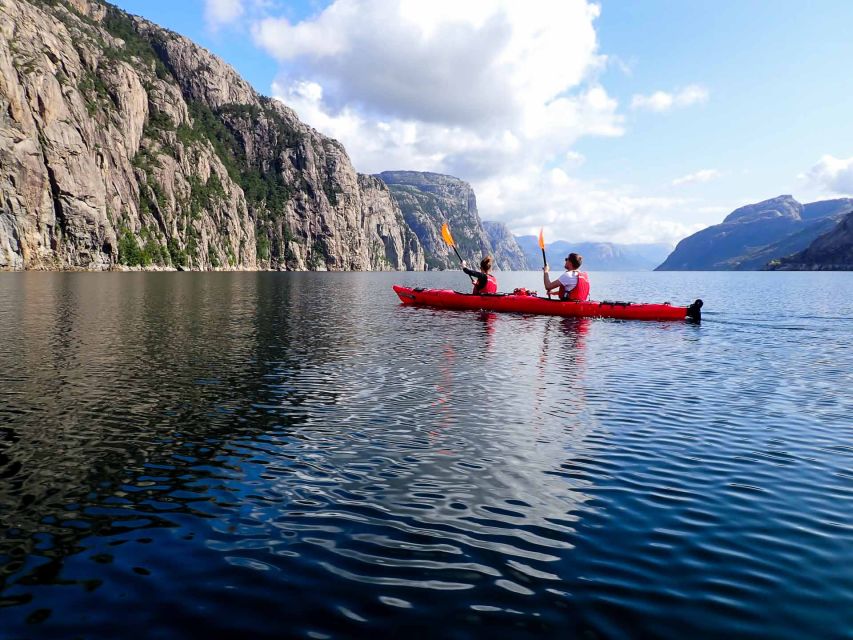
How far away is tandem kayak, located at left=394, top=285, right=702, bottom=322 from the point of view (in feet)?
116

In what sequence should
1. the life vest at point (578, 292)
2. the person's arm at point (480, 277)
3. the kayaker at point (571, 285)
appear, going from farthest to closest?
1. the person's arm at point (480, 277)
2. the life vest at point (578, 292)
3. the kayaker at point (571, 285)

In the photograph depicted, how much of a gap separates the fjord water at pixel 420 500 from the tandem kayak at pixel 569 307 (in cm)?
1622

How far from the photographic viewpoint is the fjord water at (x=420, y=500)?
5551 millimetres

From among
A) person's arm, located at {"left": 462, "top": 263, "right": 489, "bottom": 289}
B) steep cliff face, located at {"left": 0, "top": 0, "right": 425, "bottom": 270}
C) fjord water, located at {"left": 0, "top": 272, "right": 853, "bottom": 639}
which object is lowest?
fjord water, located at {"left": 0, "top": 272, "right": 853, "bottom": 639}

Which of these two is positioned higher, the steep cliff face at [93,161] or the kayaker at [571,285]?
the steep cliff face at [93,161]

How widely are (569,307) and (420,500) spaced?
30.2 meters

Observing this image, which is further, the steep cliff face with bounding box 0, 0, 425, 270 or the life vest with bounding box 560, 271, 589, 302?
the steep cliff face with bounding box 0, 0, 425, 270

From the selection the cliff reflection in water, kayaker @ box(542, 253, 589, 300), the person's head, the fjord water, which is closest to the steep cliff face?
kayaker @ box(542, 253, 589, 300)

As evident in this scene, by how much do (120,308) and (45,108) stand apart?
111 metres

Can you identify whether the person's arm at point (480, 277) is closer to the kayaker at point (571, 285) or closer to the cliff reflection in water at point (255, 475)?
the kayaker at point (571, 285)

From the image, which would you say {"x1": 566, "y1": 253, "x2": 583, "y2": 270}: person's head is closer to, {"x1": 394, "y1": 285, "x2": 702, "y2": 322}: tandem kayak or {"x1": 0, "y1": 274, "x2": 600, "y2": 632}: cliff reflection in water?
{"x1": 394, "y1": 285, "x2": 702, "y2": 322}: tandem kayak

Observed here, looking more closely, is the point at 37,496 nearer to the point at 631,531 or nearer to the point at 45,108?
the point at 631,531

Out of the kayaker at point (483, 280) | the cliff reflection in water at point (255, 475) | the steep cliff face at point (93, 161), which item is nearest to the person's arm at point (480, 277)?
the kayaker at point (483, 280)

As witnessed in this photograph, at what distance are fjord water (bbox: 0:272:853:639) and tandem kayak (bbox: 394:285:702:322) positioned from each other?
16.2 meters
